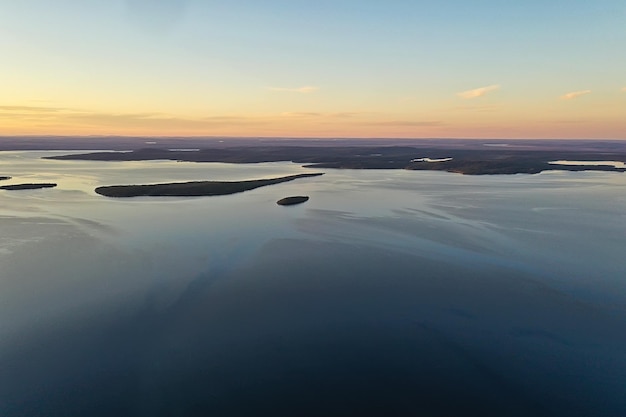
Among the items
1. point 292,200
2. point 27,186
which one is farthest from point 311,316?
point 27,186

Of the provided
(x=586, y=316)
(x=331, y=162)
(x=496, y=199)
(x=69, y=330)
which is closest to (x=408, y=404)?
(x=586, y=316)

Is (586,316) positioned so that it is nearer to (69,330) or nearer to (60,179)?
(69,330)

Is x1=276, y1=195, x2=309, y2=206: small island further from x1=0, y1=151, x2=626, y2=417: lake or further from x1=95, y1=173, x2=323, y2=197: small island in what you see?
x1=95, y1=173, x2=323, y2=197: small island

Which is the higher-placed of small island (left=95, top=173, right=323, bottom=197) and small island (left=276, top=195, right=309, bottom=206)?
small island (left=95, top=173, right=323, bottom=197)

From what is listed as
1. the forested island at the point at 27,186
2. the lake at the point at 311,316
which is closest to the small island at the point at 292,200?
the lake at the point at 311,316

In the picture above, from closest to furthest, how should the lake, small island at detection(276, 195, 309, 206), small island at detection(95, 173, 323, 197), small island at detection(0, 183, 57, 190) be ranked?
the lake → small island at detection(276, 195, 309, 206) → small island at detection(95, 173, 323, 197) → small island at detection(0, 183, 57, 190)

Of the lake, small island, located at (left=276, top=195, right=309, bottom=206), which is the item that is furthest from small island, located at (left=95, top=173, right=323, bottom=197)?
the lake

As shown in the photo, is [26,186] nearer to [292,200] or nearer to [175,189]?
[175,189]

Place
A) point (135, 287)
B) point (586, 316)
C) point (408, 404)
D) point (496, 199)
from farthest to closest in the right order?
point (496, 199) → point (135, 287) → point (586, 316) → point (408, 404)

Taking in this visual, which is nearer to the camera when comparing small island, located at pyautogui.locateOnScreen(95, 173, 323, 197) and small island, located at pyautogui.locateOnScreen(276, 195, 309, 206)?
small island, located at pyautogui.locateOnScreen(276, 195, 309, 206)
